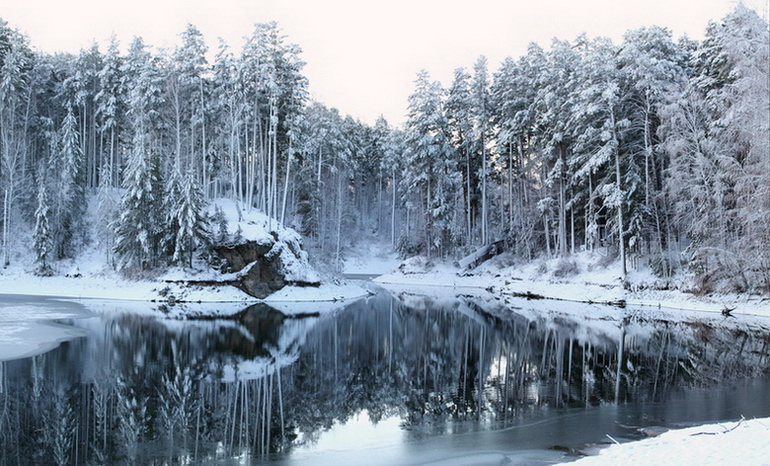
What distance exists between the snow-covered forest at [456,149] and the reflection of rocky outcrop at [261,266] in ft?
7.72

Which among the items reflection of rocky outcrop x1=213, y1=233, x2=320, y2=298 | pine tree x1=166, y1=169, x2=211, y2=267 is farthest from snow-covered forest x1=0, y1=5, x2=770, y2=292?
reflection of rocky outcrop x1=213, y1=233, x2=320, y2=298

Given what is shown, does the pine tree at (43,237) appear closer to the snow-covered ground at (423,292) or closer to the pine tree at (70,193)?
the snow-covered ground at (423,292)

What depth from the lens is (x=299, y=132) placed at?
40.1 meters

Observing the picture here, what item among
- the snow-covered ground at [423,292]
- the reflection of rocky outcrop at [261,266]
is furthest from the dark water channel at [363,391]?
the reflection of rocky outcrop at [261,266]

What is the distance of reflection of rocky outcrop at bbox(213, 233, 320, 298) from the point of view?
35.0m

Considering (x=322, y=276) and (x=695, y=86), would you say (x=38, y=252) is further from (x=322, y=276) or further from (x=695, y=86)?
(x=695, y=86)

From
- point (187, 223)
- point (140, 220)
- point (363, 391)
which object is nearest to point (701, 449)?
point (363, 391)

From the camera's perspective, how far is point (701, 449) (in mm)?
6980

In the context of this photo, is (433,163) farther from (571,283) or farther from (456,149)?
(571,283)

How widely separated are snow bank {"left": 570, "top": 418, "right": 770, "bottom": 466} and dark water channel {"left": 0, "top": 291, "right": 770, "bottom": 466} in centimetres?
100

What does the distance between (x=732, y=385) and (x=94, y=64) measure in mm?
55033

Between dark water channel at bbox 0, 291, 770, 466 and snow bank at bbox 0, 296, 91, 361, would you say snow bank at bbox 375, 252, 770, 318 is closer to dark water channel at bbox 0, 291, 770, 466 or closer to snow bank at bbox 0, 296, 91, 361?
dark water channel at bbox 0, 291, 770, 466

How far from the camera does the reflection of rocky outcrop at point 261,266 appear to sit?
35.0 m

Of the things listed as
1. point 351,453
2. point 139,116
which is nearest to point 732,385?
point 351,453
